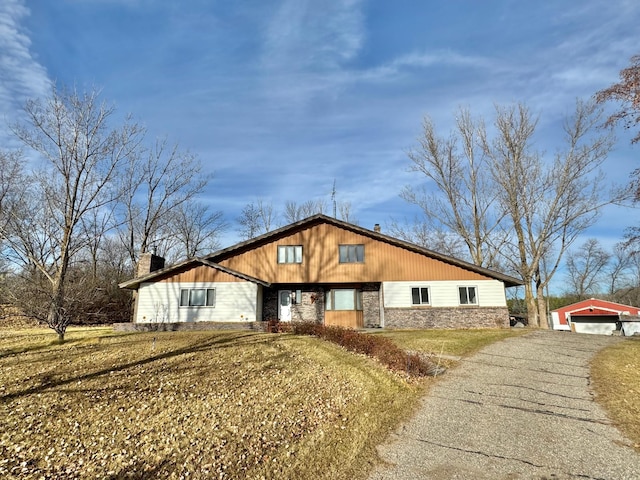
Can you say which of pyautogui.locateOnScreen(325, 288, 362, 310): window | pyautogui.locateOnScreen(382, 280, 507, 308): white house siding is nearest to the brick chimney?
pyautogui.locateOnScreen(325, 288, 362, 310): window

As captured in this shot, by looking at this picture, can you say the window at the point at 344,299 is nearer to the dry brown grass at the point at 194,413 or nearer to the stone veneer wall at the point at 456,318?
the stone veneer wall at the point at 456,318

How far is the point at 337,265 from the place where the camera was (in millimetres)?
23969

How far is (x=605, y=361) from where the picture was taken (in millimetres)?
11383

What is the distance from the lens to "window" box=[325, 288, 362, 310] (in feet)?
79.6

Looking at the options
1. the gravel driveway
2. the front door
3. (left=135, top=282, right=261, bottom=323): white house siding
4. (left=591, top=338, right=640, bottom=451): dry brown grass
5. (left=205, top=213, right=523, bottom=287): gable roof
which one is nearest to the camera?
the gravel driveway

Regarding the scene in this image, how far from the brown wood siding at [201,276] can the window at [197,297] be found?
0.62 m

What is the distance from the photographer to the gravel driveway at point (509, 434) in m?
4.98

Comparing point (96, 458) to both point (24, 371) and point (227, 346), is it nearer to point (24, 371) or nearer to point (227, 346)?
point (24, 371)

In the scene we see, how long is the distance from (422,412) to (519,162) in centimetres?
2754

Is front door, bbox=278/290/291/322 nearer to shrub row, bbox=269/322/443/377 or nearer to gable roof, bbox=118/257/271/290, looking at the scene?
gable roof, bbox=118/257/271/290

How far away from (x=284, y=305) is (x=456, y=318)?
1127cm

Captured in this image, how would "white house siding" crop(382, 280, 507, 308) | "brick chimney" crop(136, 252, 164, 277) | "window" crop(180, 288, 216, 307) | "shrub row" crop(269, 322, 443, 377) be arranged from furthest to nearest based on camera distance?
"white house siding" crop(382, 280, 507, 308), "brick chimney" crop(136, 252, 164, 277), "window" crop(180, 288, 216, 307), "shrub row" crop(269, 322, 443, 377)

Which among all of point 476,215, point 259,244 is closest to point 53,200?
point 259,244

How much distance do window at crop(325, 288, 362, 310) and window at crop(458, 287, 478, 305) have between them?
6.57 m
